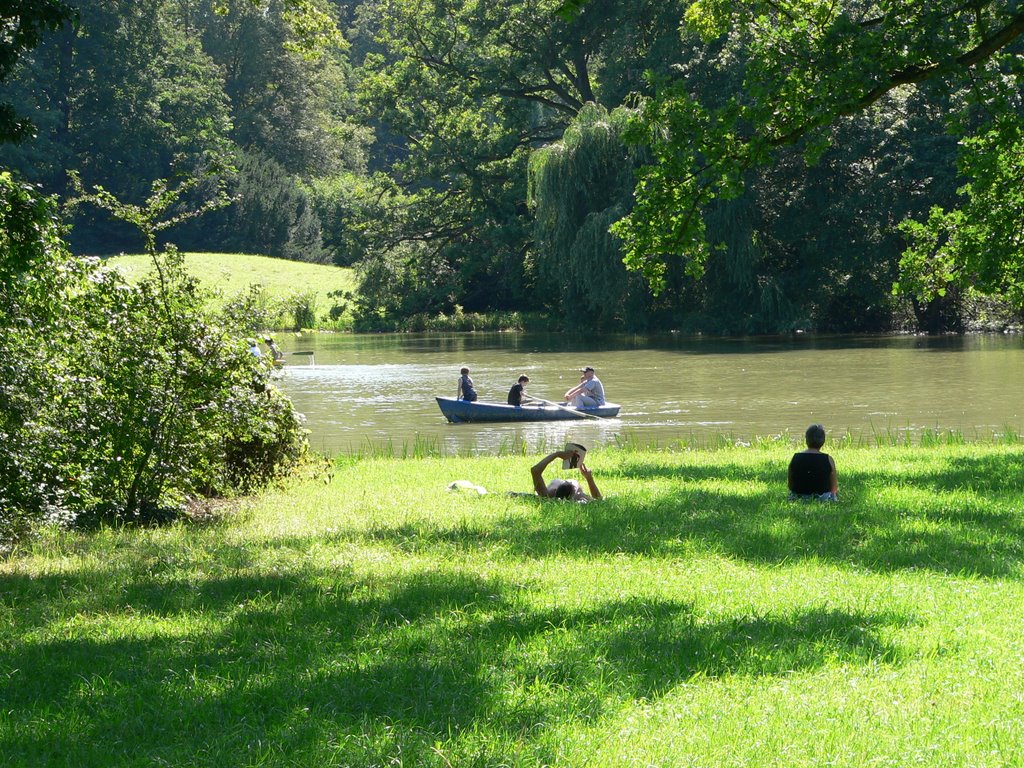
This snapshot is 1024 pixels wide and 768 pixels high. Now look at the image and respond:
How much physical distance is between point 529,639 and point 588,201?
41.0 metres

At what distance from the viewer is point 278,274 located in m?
71.1

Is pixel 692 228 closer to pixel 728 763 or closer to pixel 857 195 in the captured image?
pixel 728 763

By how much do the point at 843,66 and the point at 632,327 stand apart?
34.9 metres

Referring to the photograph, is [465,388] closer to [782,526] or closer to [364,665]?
[782,526]

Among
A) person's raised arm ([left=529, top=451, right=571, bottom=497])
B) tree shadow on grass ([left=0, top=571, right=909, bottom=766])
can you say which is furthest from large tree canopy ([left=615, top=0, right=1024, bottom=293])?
tree shadow on grass ([left=0, top=571, right=909, bottom=766])

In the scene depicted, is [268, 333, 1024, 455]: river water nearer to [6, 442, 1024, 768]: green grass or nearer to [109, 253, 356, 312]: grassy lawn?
[6, 442, 1024, 768]: green grass

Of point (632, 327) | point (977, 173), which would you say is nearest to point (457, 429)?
point (977, 173)

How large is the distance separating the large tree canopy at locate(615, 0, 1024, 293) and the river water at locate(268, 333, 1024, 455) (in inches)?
195

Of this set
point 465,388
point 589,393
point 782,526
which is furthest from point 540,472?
point 465,388

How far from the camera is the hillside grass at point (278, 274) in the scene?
62.4m

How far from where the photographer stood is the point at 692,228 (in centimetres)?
1523

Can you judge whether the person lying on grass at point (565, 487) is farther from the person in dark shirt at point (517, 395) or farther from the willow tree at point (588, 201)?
the willow tree at point (588, 201)

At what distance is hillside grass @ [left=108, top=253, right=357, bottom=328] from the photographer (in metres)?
62.4

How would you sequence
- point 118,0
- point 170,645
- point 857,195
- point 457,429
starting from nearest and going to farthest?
1. point 170,645
2. point 457,429
3. point 857,195
4. point 118,0
